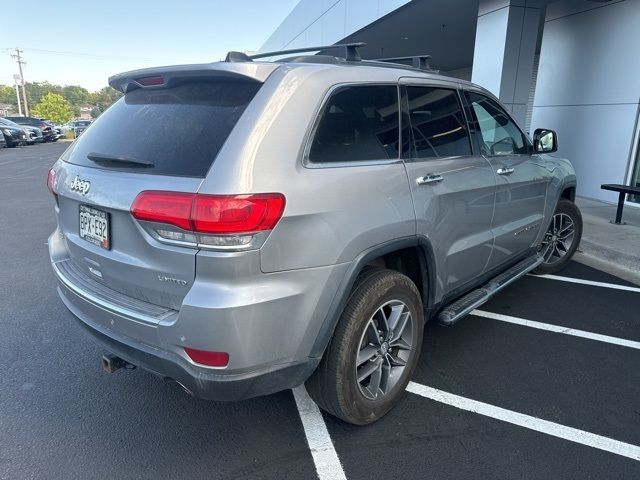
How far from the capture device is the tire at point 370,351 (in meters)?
2.39

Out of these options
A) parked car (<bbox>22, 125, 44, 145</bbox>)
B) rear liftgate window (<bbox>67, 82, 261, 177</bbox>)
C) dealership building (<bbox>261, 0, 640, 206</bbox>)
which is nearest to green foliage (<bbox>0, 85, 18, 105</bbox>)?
parked car (<bbox>22, 125, 44, 145</bbox>)

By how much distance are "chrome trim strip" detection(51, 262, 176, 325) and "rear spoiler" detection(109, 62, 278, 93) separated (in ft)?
3.72

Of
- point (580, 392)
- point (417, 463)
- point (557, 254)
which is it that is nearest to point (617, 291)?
point (557, 254)

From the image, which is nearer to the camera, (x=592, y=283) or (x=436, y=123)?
(x=436, y=123)

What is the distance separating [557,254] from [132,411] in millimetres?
4576

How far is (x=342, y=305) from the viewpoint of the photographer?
2305 millimetres

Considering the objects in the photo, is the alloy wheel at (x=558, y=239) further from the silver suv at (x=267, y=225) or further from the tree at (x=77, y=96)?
the tree at (x=77, y=96)

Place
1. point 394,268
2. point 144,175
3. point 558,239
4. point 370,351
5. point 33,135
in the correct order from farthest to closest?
point 33,135
point 558,239
point 394,268
point 370,351
point 144,175

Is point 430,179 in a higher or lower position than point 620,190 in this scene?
higher

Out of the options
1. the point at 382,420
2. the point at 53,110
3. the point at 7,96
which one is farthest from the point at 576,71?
the point at 7,96

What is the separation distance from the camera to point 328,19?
17.9 metres

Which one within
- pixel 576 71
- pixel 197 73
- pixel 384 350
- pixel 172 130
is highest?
pixel 576 71

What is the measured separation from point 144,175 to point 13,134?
28.2 meters

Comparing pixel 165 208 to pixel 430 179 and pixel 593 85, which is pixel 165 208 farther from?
pixel 593 85
